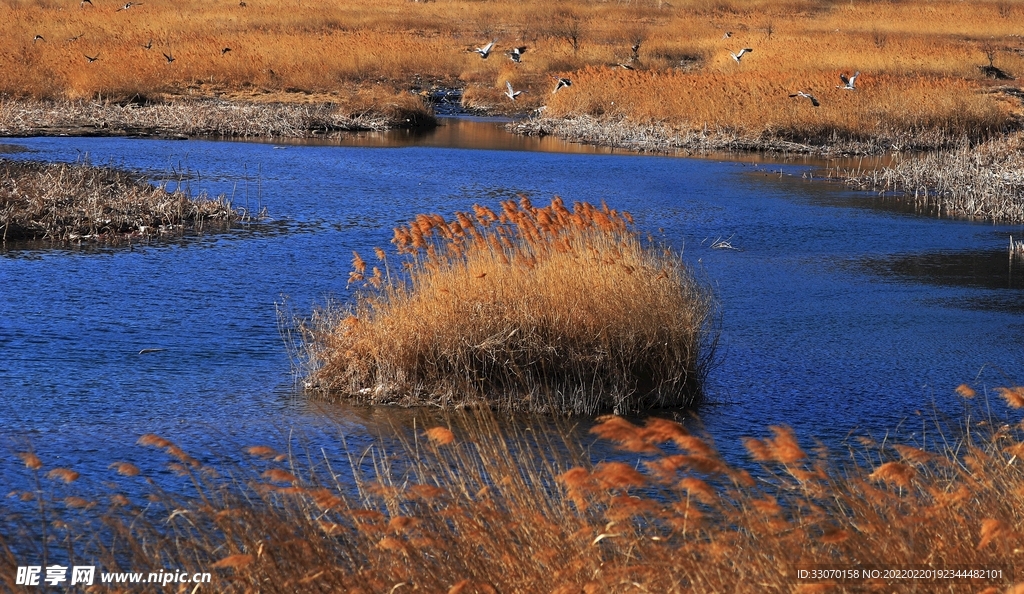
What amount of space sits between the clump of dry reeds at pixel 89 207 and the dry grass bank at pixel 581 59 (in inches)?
570

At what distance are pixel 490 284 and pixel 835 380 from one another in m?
3.04

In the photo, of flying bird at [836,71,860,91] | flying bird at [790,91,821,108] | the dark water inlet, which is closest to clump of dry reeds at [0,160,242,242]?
the dark water inlet

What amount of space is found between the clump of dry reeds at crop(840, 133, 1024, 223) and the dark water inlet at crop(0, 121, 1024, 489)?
2.97 feet

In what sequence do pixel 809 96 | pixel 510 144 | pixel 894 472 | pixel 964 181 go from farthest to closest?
pixel 510 144, pixel 809 96, pixel 964 181, pixel 894 472

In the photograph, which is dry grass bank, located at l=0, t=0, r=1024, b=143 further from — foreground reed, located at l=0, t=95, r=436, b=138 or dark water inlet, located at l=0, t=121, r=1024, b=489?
dark water inlet, located at l=0, t=121, r=1024, b=489

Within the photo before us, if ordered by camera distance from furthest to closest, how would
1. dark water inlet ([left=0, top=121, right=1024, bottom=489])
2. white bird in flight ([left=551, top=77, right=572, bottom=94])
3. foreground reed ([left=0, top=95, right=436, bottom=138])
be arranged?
white bird in flight ([left=551, top=77, right=572, bottom=94]) < foreground reed ([left=0, top=95, right=436, bottom=138]) < dark water inlet ([left=0, top=121, right=1024, bottom=489])

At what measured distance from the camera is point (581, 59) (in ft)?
140

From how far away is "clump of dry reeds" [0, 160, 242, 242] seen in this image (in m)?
15.2

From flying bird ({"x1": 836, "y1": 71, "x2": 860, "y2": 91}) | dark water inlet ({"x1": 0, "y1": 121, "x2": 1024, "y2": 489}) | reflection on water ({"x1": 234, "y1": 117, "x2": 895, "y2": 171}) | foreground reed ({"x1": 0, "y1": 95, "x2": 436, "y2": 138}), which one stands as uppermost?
flying bird ({"x1": 836, "y1": 71, "x2": 860, "y2": 91})

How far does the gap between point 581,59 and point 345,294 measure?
106ft

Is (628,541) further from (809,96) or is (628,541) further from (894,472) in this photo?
(809,96)

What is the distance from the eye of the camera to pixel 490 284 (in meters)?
8.84

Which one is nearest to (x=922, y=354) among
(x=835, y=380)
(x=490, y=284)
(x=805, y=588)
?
(x=835, y=380)

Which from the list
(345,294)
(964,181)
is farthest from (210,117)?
(345,294)
